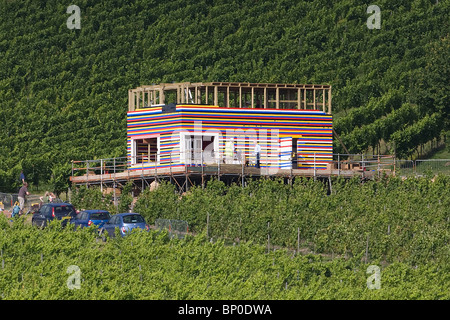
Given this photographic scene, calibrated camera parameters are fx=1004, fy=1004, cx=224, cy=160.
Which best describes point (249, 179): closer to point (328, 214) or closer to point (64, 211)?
point (328, 214)

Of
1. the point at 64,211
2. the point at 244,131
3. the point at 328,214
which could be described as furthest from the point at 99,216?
the point at 244,131

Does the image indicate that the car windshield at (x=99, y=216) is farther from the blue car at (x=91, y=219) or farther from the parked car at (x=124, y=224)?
the parked car at (x=124, y=224)

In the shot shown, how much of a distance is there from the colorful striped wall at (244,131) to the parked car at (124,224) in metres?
10.1

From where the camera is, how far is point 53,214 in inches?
1745

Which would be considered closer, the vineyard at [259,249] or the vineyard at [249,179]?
the vineyard at [259,249]

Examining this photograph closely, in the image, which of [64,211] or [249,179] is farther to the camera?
[249,179]

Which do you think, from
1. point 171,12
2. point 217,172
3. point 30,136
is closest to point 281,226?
point 217,172

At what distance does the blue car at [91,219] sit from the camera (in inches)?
1679

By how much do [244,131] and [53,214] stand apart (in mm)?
12898

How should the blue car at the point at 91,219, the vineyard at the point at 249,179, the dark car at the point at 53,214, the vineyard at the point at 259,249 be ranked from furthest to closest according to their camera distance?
the dark car at the point at 53,214 < the blue car at the point at 91,219 < the vineyard at the point at 249,179 < the vineyard at the point at 259,249

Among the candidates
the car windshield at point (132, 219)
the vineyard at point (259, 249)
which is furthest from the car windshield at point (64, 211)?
the car windshield at point (132, 219)

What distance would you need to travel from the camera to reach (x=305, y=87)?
5562 centimetres

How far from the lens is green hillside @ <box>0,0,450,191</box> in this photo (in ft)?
228

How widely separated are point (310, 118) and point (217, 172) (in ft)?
23.9
